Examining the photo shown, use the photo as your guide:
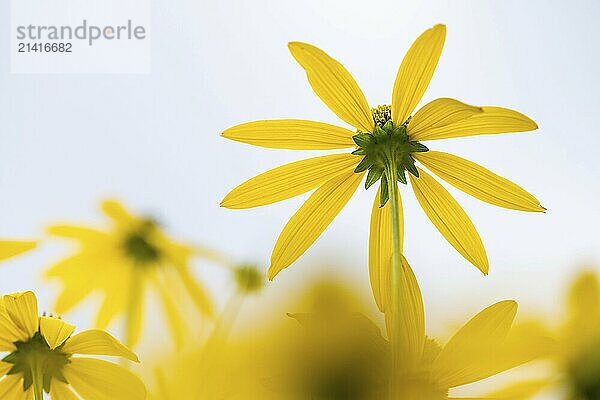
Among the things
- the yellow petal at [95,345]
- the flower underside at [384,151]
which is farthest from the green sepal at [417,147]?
the yellow petal at [95,345]

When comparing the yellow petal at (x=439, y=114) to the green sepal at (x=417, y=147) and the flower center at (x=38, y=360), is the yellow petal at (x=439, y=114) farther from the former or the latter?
the flower center at (x=38, y=360)

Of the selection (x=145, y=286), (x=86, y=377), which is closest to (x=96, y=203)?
(x=145, y=286)

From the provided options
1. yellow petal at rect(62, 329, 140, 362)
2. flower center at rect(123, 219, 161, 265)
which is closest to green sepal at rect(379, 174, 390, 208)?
yellow petal at rect(62, 329, 140, 362)

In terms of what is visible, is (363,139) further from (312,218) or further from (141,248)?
(141,248)

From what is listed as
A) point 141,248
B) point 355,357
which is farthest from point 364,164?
point 141,248

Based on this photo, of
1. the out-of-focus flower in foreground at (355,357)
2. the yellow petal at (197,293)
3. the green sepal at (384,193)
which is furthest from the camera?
the yellow petal at (197,293)
